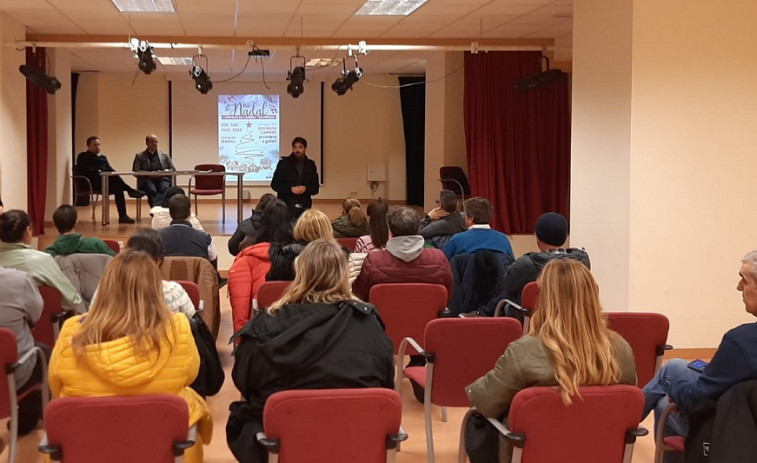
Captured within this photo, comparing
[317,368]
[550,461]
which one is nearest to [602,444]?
[550,461]

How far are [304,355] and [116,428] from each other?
60 cm

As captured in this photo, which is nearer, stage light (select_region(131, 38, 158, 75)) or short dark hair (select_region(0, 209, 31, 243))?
short dark hair (select_region(0, 209, 31, 243))

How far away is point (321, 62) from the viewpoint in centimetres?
1490

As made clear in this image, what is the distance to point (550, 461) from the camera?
9.25ft

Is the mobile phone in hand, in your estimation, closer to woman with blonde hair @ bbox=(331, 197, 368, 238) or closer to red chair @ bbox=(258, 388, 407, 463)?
red chair @ bbox=(258, 388, 407, 463)

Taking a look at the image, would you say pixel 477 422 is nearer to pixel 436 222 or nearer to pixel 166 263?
pixel 166 263

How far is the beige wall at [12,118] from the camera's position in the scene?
958 cm

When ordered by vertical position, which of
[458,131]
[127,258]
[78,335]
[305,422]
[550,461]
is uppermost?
[458,131]

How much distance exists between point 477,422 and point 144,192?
10.4 meters

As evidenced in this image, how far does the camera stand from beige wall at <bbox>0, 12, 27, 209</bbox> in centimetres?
958

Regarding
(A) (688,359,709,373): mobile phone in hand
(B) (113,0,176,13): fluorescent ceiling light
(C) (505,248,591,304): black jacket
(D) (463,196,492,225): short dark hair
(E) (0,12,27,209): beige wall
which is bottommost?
(A) (688,359,709,373): mobile phone in hand

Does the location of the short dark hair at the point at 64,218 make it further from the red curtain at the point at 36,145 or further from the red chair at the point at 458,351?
the red curtain at the point at 36,145

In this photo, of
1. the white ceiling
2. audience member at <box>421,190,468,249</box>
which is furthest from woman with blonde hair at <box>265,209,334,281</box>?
the white ceiling

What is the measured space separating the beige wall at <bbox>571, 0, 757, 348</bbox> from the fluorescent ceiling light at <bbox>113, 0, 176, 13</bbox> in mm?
4706
